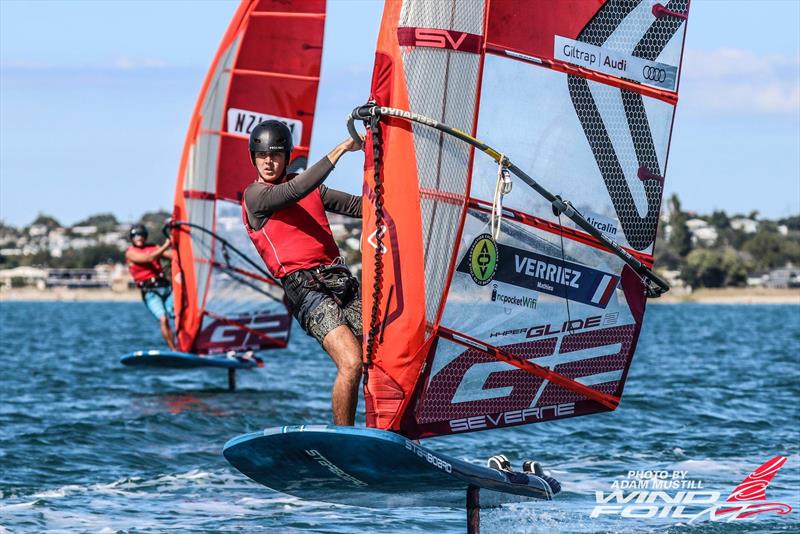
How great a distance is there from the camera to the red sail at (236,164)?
1759 cm

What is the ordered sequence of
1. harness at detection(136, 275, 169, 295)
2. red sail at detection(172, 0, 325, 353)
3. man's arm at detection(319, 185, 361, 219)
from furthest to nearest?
harness at detection(136, 275, 169, 295)
red sail at detection(172, 0, 325, 353)
man's arm at detection(319, 185, 361, 219)

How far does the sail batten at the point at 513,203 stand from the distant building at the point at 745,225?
152 metres

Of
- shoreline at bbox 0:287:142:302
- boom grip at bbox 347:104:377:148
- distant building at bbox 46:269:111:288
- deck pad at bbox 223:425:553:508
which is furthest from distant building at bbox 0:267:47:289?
boom grip at bbox 347:104:377:148

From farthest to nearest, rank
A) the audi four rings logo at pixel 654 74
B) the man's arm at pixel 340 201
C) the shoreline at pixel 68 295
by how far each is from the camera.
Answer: the shoreline at pixel 68 295 < the audi four rings logo at pixel 654 74 < the man's arm at pixel 340 201

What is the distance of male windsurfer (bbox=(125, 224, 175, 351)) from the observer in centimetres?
1914

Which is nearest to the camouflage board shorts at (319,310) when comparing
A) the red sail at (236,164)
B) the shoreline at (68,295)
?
the red sail at (236,164)

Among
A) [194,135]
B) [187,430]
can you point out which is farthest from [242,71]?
[187,430]

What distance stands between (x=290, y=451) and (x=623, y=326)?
7.87 feet

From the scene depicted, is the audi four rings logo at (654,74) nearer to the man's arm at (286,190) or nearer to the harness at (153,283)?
the man's arm at (286,190)

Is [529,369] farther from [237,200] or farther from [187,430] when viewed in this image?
[237,200]

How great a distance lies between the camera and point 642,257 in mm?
8125

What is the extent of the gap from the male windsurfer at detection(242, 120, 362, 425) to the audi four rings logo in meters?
2.20

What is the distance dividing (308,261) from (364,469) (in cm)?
127

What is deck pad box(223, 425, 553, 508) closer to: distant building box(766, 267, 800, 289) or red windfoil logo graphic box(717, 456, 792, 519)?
red windfoil logo graphic box(717, 456, 792, 519)
